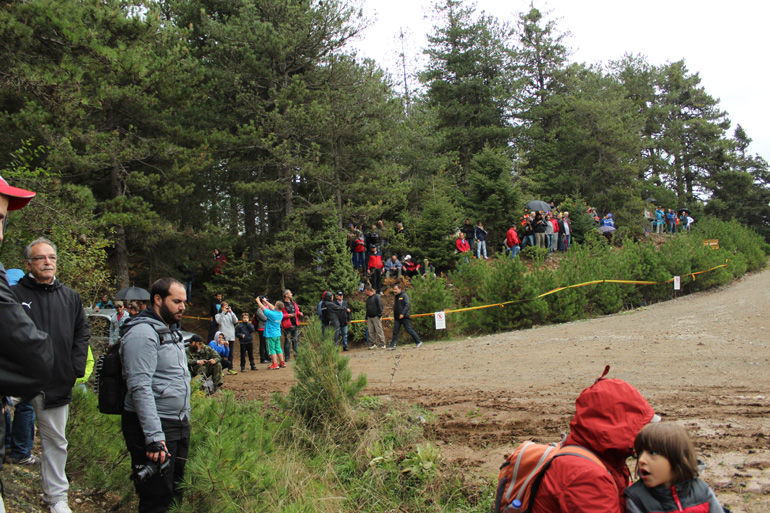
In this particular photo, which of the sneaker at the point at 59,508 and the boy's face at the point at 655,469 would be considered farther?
the sneaker at the point at 59,508

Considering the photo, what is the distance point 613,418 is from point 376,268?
20.2 meters

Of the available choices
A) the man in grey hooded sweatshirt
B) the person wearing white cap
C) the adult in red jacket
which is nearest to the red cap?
the person wearing white cap

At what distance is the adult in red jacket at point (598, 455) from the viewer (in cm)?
261

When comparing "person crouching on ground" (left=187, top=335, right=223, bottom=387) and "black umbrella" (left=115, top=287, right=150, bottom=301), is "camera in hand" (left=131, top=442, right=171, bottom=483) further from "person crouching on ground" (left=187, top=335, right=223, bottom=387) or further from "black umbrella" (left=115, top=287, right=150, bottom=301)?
"black umbrella" (left=115, top=287, right=150, bottom=301)

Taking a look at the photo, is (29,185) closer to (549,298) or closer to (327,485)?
(327,485)

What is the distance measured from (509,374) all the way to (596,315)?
9.83m

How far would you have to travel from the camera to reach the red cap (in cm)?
227

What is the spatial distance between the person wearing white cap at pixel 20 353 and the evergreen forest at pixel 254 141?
32.7ft

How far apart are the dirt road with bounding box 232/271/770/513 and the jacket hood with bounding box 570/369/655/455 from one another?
296 cm

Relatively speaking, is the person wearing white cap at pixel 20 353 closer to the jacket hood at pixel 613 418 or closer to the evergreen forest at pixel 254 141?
the jacket hood at pixel 613 418

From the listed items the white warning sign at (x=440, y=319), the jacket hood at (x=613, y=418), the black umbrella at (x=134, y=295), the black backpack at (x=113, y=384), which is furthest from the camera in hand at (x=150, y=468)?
the white warning sign at (x=440, y=319)

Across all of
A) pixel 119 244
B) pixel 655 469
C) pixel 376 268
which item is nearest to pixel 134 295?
pixel 119 244

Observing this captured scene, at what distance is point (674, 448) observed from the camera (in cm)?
261

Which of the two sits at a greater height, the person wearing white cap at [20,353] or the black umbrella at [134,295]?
the black umbrella at [134,295]
